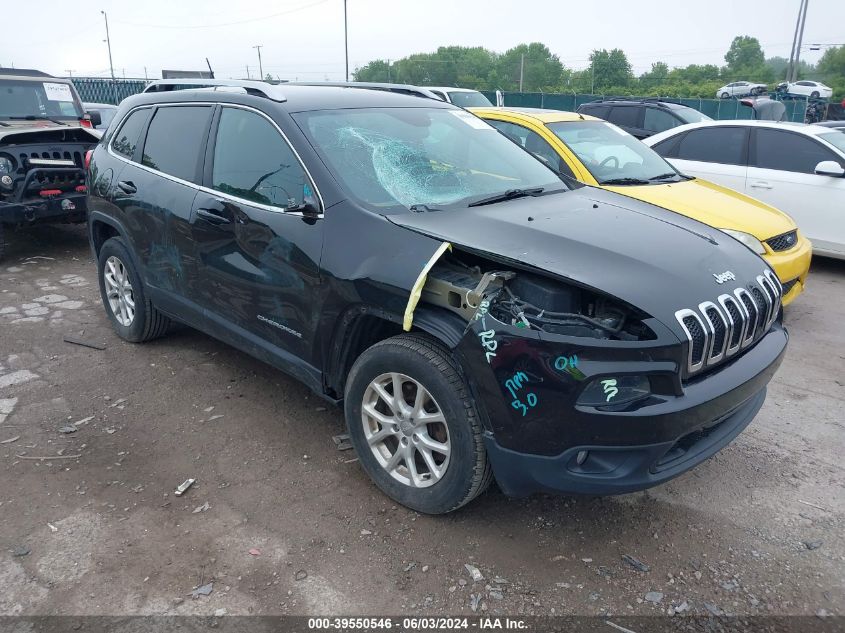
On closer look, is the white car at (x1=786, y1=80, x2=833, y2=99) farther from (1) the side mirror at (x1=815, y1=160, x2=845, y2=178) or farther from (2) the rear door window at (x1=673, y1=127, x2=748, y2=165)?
(1) the side mirror at (x1=815, y1=160, x2=845, y2=178)

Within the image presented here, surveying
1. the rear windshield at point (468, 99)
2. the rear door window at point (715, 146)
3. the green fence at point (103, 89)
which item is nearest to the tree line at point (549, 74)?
the green fence at point (103, 89)

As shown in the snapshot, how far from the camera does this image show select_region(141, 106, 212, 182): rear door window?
3969 mm

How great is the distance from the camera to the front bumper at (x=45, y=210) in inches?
270

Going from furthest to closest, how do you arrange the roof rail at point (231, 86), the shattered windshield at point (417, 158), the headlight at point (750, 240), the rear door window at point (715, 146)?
1. the rear door window at point (715, 146)
2. the headlight at point (750, 240)
3. the roof rail at point (231, 86)
4. the shattered windshield at point (417, 158)

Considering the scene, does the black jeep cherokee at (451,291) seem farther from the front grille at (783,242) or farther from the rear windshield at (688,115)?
the rear windshield at (688,115)

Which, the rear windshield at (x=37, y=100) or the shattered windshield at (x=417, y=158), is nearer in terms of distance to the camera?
the shattered windshield at (x=417, y=158)

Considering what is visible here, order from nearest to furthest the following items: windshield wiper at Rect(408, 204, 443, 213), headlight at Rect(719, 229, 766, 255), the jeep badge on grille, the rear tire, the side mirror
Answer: the jeep badge on grille → windshield wiper at Rect(408, 204, 443, 213) → the rear tire → headlight at Rect(719, 229, 766, 255) → the side mirror

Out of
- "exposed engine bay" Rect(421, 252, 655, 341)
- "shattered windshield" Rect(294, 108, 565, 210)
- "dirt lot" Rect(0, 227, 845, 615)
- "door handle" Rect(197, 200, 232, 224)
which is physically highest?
"shattered windshield" Rect(294, 108, 565, 210)

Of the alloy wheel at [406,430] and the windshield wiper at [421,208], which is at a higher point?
the windshield wiper at [421,208]

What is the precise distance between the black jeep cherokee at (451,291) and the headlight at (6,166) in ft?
12.0

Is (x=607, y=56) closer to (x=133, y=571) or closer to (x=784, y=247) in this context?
(x=784, y=247)

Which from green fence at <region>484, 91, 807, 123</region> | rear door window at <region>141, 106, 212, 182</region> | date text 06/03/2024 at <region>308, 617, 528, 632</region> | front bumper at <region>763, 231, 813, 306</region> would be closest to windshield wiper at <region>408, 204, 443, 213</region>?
rear door window at <region>141, 106, 212, 182</region>

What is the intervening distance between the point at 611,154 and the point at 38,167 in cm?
605

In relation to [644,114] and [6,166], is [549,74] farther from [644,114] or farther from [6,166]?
[6,166]
